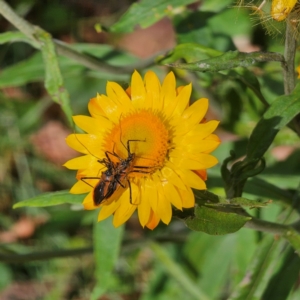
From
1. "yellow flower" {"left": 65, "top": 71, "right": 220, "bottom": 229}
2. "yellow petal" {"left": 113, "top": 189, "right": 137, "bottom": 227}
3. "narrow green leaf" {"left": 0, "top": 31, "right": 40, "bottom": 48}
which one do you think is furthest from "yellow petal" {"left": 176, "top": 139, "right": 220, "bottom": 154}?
"narrow green leaf" {"left": 0, "top": 31, "right": 40, "bottom": 48}

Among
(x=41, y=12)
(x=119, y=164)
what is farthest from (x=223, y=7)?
(x=41, y=12)

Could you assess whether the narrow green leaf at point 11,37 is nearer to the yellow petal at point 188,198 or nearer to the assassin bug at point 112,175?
the assassin bug at point 112,175

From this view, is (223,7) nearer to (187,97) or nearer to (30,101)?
(187,97)

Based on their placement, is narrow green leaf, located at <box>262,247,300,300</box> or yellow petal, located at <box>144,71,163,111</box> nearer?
yellow petal, located at <box>144,71,163,111</box>

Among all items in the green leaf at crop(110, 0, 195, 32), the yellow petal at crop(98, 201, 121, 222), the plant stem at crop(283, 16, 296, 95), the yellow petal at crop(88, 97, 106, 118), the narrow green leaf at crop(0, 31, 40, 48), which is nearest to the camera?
the plant stem at crop(283, 16, 296, 95)

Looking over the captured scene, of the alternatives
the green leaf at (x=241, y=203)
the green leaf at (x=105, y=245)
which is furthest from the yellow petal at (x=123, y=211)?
the green leaf at (x=105, y=245)

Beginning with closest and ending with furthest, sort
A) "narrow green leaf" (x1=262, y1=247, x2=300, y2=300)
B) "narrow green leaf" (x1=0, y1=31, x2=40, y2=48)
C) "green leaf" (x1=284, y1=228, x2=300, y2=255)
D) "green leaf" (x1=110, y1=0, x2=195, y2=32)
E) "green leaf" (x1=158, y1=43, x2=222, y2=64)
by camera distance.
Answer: "green leaf" (x1=284, y1=228, x2=300, y2=255) → "green leaf" (x1=158, y1=43, x2=222, y2=64) → "narrow green leaf" (x1=262, y1=247, x2=300, y2=300) → "narrow green leaf" (x1=0, y1=31, x2=40, y2=48) → "green leaf" (x1=110, y1=0, x2=195, y2=32)

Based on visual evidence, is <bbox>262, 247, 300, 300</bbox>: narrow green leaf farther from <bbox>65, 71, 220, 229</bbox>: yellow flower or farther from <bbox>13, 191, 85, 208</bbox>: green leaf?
<bbox>13, 191, 85, 208</bbox>: green leaf
